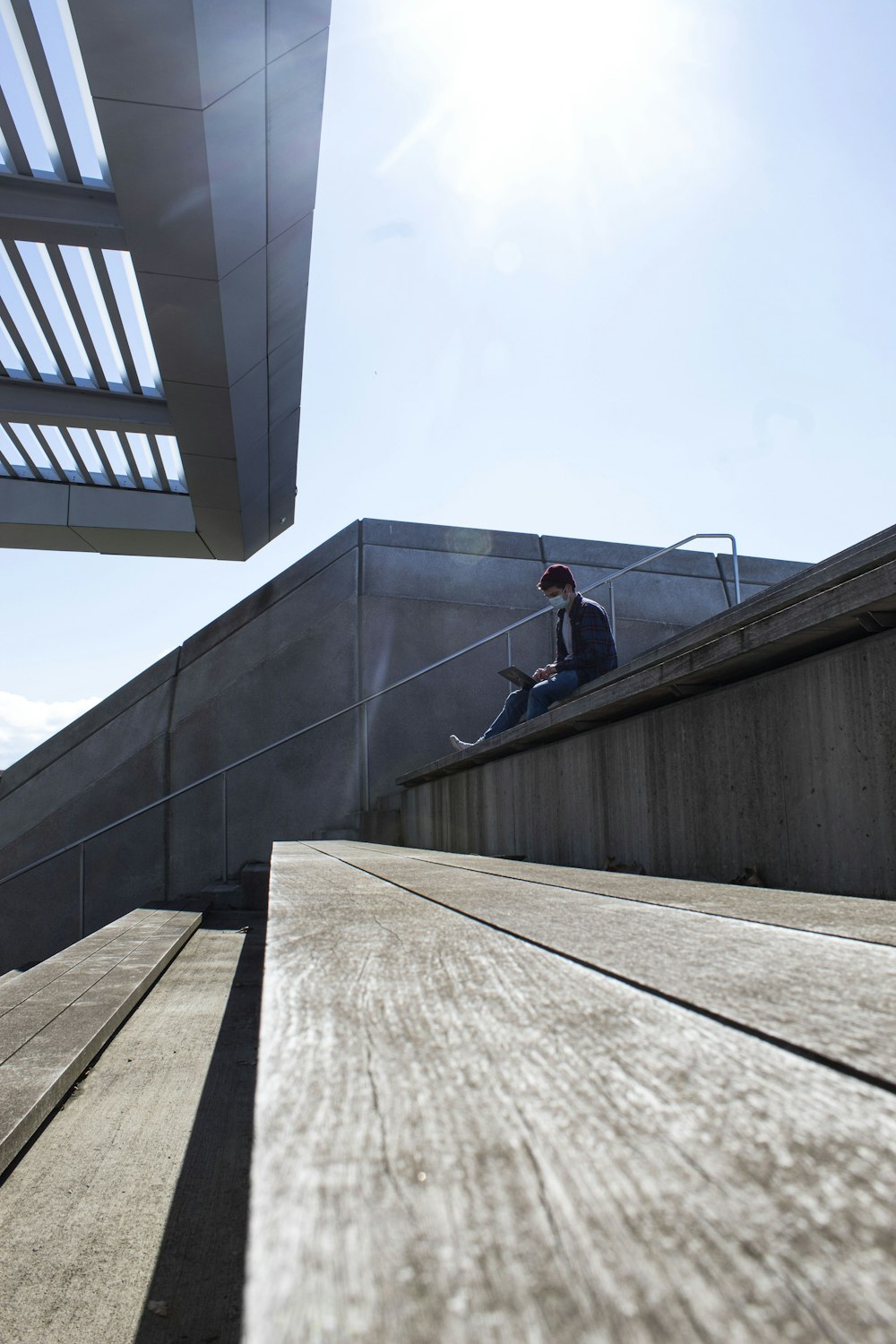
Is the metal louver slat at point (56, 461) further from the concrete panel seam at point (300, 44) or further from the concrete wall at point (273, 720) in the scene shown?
the concrete panel seam at point (300, 44)

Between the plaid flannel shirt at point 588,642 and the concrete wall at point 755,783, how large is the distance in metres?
0.93

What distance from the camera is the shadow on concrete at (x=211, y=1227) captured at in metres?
1.22

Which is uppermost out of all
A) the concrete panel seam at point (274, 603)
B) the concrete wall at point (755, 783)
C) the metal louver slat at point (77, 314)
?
the metal louver slat at point (77, 314)

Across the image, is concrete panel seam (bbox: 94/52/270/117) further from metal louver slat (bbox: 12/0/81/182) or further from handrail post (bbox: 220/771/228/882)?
handrail post (bbox: 220/771/228/882)

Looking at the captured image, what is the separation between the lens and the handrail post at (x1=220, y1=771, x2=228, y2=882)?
8047 mm

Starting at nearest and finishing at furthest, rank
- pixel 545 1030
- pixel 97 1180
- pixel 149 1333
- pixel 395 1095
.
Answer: pixel 395 1095 < pixel 545 1030 < pixel 149 1333 < pixel 97 1180

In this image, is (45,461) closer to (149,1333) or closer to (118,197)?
(118,197)

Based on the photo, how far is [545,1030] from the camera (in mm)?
629

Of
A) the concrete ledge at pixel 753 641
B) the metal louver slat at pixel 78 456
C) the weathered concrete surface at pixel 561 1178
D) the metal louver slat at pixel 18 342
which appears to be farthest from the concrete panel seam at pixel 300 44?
the weathered concrete surface at pixel 561 1178

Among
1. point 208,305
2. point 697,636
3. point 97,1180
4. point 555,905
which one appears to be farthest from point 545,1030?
point 208,305

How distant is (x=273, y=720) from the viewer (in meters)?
8.96

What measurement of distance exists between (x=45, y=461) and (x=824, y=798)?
808 cm

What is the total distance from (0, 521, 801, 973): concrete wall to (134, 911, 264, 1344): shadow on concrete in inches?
250

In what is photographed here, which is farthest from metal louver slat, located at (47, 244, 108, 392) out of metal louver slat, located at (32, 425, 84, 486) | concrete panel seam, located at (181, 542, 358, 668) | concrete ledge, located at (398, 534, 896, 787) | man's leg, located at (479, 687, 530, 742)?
concrete ledge, located at (398, 534, 896, 787)
